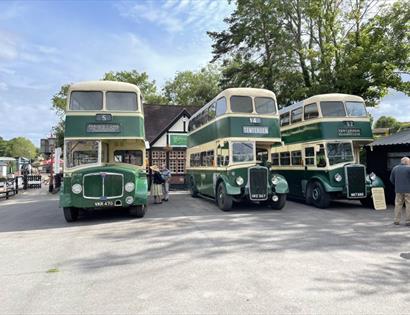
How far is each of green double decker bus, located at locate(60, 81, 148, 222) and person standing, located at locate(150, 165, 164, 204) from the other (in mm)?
3765

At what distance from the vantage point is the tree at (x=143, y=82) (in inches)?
1858

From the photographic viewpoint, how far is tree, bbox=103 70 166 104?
155ft

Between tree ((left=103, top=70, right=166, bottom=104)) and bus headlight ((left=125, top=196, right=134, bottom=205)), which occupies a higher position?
tree ((left=103, top=70, right=166, bottom=104))

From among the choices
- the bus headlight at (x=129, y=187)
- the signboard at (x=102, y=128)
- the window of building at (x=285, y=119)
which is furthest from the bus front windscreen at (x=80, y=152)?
the window of building at (x=285, y=119)

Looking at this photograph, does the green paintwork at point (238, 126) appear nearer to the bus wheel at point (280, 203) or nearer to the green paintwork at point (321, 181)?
the bus wheel at point (280, 203)

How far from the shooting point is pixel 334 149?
44.7 ft

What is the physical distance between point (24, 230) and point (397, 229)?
9753mm

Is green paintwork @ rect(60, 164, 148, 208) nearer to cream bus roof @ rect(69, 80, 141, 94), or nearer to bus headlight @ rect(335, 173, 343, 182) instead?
cream bus roof @ rect(69, 80, 141, 94)

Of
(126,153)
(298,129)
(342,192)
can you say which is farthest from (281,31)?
(126,153)

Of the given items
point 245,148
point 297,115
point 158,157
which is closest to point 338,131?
point 297,115

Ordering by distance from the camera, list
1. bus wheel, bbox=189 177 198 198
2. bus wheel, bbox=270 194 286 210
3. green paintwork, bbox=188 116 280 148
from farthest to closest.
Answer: bus wheel, bbox=189 177 198 198, bus wheel, bbox=270 194 286 210, green paintwork, bbox=188 116 280 148

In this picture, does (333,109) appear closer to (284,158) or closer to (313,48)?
(284,158)

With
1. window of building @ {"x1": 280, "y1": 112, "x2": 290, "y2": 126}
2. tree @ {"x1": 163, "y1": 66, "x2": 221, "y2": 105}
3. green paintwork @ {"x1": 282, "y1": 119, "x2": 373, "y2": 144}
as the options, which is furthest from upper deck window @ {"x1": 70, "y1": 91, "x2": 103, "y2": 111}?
tree @ {"x1": 163, "y1": 66, "x2": 221, "y2": 105}

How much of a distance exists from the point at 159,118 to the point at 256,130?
55.0ft
